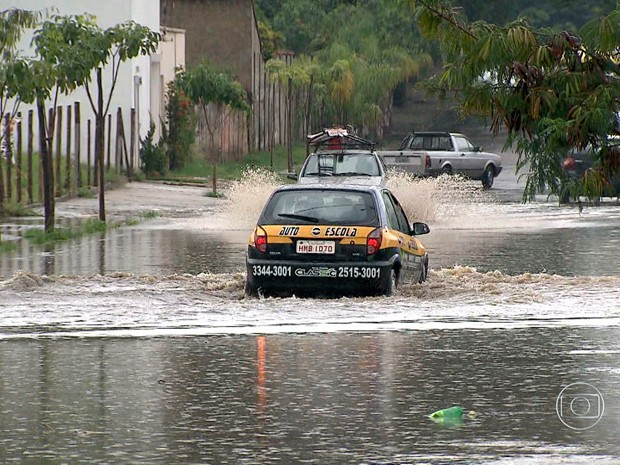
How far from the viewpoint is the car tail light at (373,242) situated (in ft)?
52.3

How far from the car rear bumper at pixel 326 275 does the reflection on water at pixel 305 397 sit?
200 cm

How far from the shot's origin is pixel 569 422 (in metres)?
9.56

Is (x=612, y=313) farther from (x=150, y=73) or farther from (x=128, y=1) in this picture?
(x=150, y=73)

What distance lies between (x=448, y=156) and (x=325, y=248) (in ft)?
97.9

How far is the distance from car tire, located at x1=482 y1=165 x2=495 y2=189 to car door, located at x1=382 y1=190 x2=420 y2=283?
29396 mm

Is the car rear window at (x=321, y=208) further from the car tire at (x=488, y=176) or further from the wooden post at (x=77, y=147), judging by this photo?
the car tire at (x=488, y=176)

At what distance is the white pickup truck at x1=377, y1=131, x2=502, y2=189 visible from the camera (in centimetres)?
4403

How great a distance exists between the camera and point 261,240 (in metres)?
16.1

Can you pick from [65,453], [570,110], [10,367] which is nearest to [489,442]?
[65,453]

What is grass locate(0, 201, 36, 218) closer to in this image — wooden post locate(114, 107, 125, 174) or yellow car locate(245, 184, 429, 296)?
wooden post locate(114, 107, 125, 174)

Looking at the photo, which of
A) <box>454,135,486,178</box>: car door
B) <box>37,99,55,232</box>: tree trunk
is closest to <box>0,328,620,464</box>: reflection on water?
<box>37,99,55,232</box>: tree trunk

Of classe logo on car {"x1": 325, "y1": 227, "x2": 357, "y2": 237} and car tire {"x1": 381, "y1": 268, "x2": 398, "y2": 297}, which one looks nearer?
classe logo on car {"x1": 325, "y1": 227, "x2": 357, "y2": 237}

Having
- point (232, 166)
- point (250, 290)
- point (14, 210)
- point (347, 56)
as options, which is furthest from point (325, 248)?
point (347, 56)

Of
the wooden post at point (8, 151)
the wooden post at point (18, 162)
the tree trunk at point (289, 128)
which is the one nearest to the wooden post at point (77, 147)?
the wooden post at point (18, 162)
